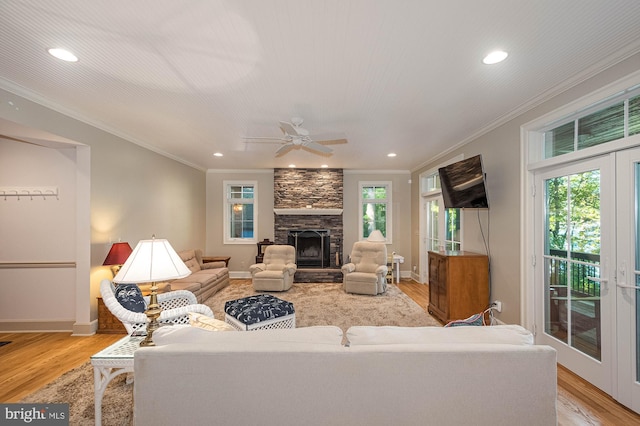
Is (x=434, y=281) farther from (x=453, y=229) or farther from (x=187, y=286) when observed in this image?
(x=187, y=286)

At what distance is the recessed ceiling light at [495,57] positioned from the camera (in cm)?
194

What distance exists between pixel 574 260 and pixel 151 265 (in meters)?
3.45

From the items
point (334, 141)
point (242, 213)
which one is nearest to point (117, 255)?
point (334, 141)

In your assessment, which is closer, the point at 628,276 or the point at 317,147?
the point at 628,276

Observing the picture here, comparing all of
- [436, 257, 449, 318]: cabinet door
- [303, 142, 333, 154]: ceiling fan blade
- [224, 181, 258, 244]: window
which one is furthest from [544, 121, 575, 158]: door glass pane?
[224, 181, 258, 244]: window

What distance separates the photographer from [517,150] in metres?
3.01

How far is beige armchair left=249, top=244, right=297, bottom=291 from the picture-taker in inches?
202

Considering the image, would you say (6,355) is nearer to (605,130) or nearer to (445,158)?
(605,130)

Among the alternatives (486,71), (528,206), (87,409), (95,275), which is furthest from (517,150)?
(95,275)

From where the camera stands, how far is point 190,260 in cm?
504

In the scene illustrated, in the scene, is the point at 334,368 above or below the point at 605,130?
below

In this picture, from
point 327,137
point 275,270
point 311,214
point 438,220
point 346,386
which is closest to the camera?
point 346,386

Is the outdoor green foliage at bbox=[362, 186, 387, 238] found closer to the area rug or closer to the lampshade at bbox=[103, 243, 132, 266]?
the area rug

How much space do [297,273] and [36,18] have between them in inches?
200
